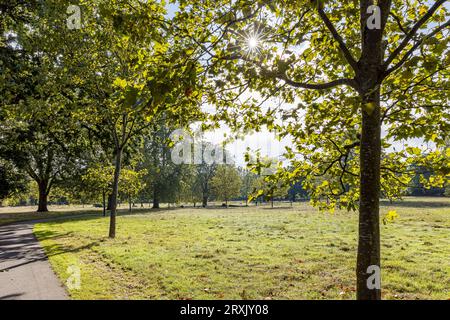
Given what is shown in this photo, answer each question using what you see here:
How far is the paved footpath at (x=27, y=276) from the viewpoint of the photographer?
7093mm

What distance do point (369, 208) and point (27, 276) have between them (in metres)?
9.32

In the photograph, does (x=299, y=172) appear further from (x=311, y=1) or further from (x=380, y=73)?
(x=311, y=1)

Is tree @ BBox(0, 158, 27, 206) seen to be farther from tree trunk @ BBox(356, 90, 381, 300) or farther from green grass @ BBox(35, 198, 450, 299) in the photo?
tree trunk @ BBox(356, 90, 381, 300)

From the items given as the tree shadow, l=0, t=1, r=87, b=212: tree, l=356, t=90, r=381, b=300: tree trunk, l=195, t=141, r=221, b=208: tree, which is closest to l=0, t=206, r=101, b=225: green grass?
l=0, t=1, r=87, b=212: tree

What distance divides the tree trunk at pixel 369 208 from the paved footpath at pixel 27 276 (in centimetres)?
633

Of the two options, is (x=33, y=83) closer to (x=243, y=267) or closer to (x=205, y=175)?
(x=243, y=267)

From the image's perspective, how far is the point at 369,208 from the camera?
4324 millimetres

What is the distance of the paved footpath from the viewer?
7093 mm

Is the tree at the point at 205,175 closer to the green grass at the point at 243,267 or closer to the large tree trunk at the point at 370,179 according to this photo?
the green grass at the point at 243,267

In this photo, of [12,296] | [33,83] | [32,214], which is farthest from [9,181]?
[12,296]

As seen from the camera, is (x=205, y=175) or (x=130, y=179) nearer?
(x=130, y=179)
